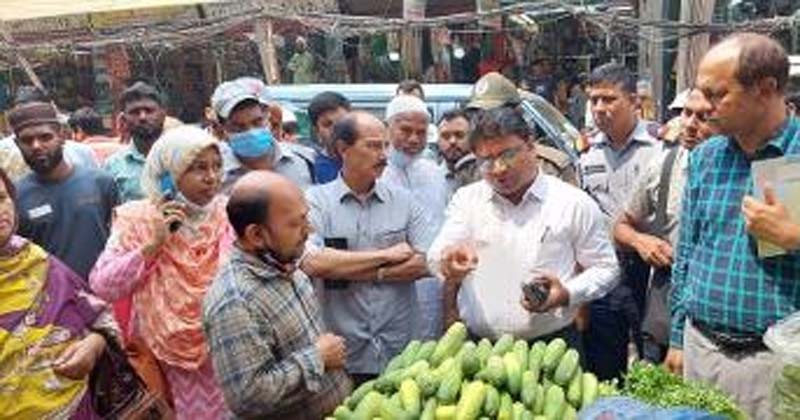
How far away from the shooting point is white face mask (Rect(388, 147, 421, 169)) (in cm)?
507

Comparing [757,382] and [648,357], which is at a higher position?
[757,382]

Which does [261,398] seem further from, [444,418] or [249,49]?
[249,49]

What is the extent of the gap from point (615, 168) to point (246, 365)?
292 cm

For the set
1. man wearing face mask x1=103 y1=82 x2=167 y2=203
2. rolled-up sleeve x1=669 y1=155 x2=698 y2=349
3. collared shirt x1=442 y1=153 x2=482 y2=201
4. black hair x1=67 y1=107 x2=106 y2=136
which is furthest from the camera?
black hair x1=67 y1=107 x2=106 y2=136

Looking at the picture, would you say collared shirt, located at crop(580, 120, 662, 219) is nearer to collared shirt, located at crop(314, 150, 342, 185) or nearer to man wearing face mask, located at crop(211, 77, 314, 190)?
collared shirt, located at crop(314, 150, 342, 185)

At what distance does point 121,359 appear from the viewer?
3318mm

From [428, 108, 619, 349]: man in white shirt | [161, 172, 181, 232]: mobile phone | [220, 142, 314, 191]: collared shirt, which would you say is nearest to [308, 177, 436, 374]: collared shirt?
[428, 108, 619, 349]: man in white shirt

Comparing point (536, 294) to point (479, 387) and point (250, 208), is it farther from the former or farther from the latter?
point (250, 208)

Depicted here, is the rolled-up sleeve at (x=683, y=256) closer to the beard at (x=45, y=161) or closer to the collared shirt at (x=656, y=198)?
the collared shirt at (x=656, y=198)

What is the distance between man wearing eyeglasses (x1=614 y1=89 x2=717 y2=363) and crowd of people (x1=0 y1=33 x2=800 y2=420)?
1 centimetres

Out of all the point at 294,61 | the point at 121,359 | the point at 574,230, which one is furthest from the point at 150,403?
the point at 294,61

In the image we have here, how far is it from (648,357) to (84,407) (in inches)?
97.6

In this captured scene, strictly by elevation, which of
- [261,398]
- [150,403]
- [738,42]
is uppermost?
[738,42]

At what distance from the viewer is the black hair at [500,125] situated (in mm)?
3398
